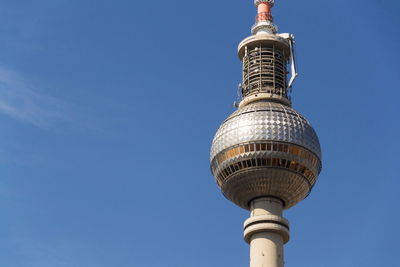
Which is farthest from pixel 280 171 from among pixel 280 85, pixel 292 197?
pixel 280 85

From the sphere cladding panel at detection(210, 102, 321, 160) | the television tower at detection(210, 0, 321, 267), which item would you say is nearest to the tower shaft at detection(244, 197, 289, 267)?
the television tower at detection(210, 0, 321, 267)

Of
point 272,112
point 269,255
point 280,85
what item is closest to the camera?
point 269,255

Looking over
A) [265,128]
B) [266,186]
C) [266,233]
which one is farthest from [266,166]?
[266,233]

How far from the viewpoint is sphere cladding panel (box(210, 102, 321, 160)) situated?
114 metres

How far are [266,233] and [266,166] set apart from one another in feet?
29.7

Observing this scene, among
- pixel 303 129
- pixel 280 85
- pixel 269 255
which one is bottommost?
pixel 269 255

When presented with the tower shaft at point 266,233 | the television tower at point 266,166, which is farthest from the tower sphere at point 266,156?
the tower shaft at point 266,233

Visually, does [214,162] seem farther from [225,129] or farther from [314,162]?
[314,162]

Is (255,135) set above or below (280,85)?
below

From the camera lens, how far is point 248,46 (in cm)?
13038

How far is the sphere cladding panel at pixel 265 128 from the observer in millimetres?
113938

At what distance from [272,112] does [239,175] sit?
34.4 ft

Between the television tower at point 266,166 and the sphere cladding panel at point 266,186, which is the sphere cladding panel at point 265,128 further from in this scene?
the sphere cladding panel at point 266,186

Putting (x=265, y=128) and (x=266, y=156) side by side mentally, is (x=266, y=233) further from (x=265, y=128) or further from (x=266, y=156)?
(x=265, y=128)
